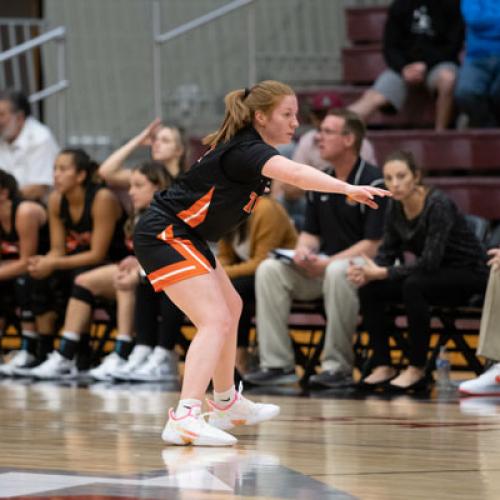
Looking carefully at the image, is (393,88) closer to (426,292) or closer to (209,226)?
(426,292)

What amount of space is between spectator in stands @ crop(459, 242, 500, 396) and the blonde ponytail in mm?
2076

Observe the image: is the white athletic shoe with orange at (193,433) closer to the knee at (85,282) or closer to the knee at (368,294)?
the knee at (368,294)

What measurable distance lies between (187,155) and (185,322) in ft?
3.42

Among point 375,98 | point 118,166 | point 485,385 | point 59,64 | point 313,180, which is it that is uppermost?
point 59,64

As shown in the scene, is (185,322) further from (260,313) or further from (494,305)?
(494,305)

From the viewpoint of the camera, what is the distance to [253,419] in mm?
5172

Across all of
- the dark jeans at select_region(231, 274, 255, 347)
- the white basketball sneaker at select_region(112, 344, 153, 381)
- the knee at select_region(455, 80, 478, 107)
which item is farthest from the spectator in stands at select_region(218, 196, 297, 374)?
the knee at select_region(455, 80, 478, 107)

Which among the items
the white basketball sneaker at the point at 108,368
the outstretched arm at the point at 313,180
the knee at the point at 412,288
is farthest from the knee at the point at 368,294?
the outstretched arm at the point at 313,180

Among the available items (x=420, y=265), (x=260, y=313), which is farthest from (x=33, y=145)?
(x=420, y=265)

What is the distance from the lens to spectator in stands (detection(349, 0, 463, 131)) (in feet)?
30.2

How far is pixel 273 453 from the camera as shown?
4480 millimetres

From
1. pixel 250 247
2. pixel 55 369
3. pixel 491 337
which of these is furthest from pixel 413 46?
pixel 55 369

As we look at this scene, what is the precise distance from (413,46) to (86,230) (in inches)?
105

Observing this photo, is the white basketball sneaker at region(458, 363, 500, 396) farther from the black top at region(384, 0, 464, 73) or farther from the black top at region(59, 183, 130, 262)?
the black top at region(384, 0, 464, 73)
